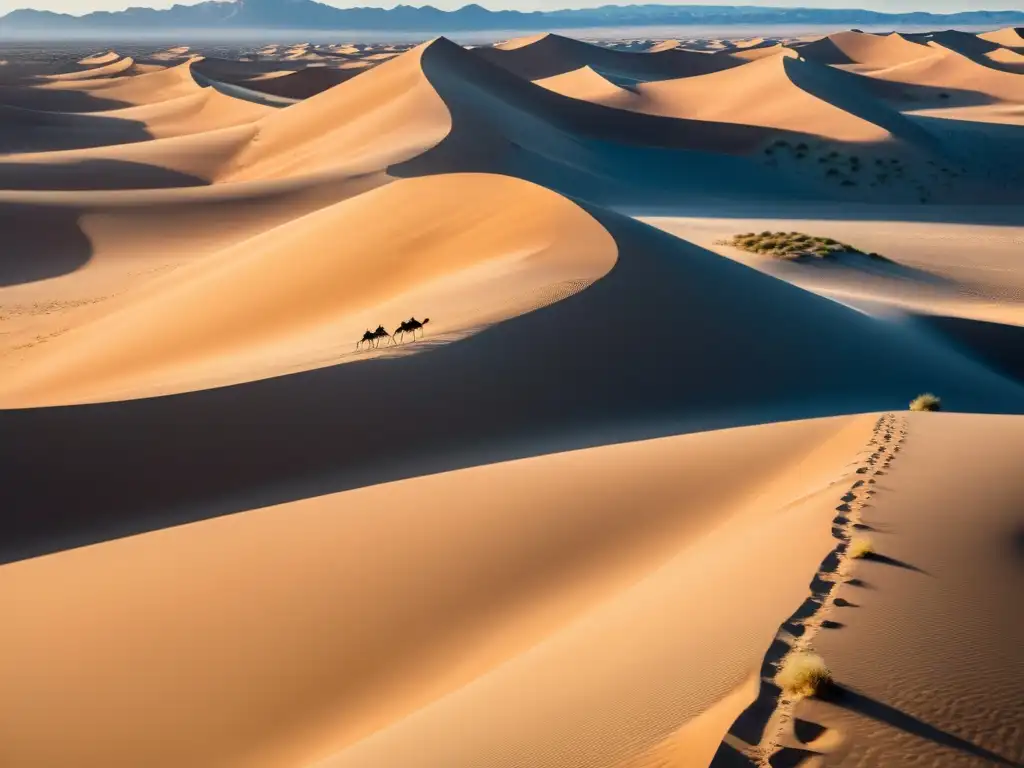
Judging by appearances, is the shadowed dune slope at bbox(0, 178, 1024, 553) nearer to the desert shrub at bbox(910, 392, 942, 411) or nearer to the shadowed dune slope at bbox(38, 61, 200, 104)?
the desert shrub at bbox(910, 392, 942, 411)

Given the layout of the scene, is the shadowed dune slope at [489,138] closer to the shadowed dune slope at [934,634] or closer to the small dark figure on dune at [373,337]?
the small dark figure on dune at [373,337]

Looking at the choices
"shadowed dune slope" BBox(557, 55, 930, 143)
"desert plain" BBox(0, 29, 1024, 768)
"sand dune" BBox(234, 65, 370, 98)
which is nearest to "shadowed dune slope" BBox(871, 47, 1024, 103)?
"shadowed dune slope" BBox(557, 55, 930, 143)

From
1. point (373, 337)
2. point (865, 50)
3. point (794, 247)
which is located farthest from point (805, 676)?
point (865, 50)

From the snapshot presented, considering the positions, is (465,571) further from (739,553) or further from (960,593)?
(960,593)

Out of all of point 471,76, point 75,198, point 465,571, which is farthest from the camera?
point 471,76

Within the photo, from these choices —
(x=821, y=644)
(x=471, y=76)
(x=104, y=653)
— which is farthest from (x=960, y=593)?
(x=471, y=76)
